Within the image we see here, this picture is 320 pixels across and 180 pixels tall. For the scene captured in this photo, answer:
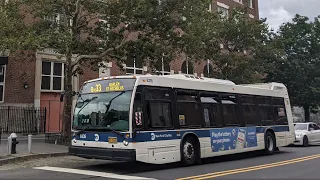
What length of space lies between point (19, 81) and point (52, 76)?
8.46 feet

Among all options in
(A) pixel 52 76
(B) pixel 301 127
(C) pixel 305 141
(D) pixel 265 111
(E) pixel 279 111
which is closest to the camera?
(D) pixel 265 111

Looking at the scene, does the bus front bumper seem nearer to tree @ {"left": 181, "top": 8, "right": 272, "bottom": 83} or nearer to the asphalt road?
the asphalt road

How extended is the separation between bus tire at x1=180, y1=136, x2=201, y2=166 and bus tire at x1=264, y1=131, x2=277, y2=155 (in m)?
4.91

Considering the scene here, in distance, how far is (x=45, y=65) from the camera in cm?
2530

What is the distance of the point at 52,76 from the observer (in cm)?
2562

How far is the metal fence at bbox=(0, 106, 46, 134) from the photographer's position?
22.7m

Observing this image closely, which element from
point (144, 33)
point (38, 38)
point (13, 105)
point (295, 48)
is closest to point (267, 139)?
point (144, 33)

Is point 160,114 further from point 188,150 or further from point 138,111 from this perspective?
point 188,150

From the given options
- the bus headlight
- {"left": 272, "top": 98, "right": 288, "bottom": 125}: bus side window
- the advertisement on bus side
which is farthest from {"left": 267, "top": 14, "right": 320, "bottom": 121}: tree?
the bus headlight

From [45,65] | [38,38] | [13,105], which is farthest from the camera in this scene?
[45,65]

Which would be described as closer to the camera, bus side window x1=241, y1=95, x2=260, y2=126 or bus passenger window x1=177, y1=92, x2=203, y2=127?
bus passenger window x1=177, y1=92, x2=203, y2=127

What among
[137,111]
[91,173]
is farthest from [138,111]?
[91,173]

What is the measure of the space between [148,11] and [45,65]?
11.4 m

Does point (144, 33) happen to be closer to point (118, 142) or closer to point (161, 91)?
point (161, 91)
